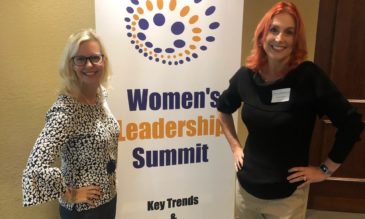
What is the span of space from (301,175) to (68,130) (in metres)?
0.98

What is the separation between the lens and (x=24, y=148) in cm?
196

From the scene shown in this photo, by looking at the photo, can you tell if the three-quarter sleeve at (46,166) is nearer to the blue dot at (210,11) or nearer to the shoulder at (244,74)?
the shoulder at (244,74)

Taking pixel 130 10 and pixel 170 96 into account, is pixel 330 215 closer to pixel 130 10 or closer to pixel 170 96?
pixel 170 96

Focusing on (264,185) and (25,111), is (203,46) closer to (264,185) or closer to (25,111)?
(264,185)

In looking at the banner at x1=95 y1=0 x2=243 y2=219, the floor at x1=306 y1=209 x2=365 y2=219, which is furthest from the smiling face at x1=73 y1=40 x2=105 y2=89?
the floor at x1=306 y1=209 x2=365 y2=219

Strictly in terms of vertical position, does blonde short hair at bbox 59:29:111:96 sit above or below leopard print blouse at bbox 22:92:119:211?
above

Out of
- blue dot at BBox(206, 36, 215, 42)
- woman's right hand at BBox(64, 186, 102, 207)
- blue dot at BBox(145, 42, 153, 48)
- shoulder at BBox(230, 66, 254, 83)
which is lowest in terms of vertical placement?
woman's right hand at BBox(64, 186, 102, 207)

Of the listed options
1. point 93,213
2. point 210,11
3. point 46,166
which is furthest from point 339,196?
point 46,166

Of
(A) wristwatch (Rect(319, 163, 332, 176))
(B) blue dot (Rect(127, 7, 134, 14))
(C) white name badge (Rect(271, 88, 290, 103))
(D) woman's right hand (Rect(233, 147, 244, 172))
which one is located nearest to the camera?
(C) white name badge (Rect(271, 88, 290, 103))

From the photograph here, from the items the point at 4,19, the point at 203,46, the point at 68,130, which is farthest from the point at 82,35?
the point at 203,46

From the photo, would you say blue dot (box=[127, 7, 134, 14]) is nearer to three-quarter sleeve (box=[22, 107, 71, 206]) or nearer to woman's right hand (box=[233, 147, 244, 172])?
three-quarter sleeve (box=[22, 107, 71, 206])

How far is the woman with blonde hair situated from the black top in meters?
0.64

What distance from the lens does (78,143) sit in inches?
54.6

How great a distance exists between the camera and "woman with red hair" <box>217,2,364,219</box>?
1370mm
